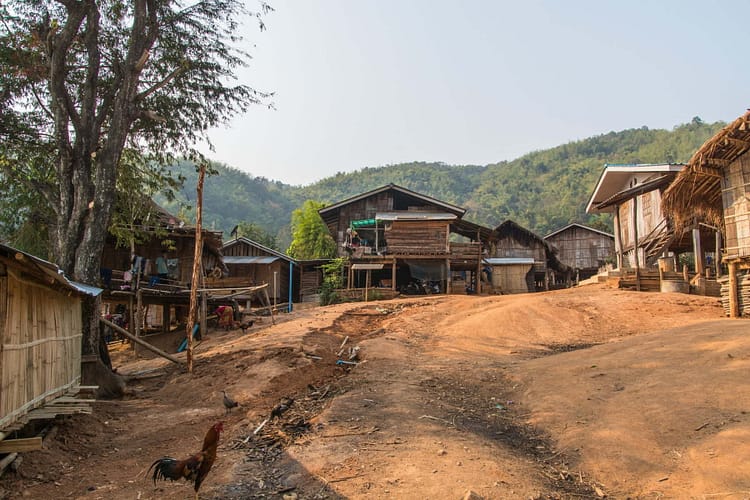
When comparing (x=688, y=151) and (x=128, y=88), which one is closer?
(x=128, y=88)

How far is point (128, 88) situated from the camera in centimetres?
1188

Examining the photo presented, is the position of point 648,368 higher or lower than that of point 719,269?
lower

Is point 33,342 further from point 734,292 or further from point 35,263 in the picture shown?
point 734,292

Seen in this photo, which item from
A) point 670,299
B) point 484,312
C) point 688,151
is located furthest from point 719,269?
point 688,151

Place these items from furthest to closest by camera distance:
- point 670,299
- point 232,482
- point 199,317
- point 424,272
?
point 424,272 → point 199,317 → point 670,299 → point 232,482

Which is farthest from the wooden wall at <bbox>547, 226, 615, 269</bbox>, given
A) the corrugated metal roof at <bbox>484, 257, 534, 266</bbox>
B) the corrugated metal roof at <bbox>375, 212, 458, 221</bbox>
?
the corrugated metal roof at <bbox>375, 212, 458, 221</bbox>

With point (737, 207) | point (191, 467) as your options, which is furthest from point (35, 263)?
point (737, 207)

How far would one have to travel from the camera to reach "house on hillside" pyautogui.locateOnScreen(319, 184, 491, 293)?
2617 centimetres

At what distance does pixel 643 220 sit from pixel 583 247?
1638 cm

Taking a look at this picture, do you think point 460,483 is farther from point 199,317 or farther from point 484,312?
point 199,317

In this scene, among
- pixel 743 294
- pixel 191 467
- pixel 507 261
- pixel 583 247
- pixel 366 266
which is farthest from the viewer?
pixel 583 247

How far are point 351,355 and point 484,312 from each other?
6567mm

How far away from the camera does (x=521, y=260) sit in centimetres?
3212

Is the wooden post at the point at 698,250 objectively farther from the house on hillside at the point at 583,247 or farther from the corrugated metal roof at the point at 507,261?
the house on hillside at the point at 583,247
